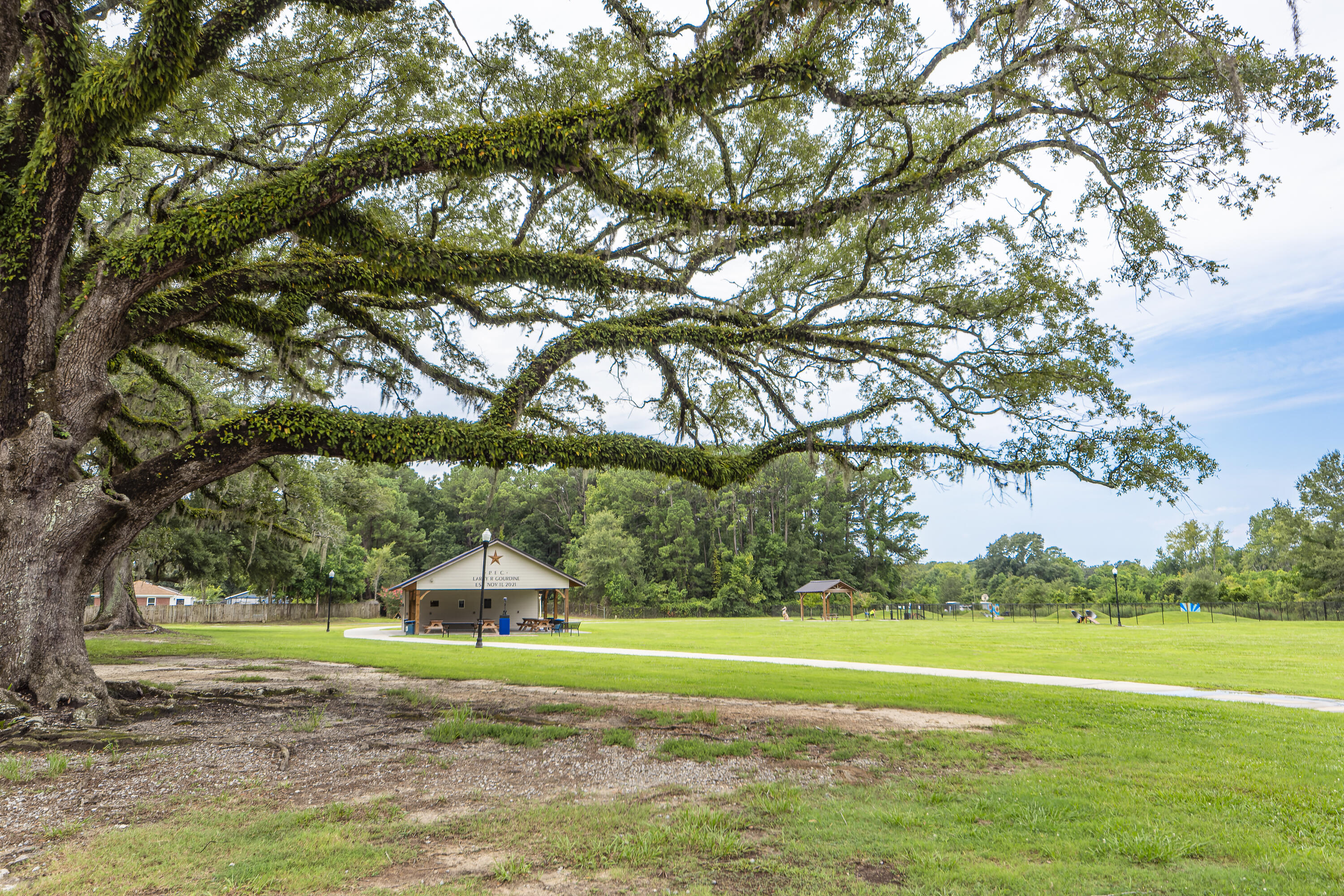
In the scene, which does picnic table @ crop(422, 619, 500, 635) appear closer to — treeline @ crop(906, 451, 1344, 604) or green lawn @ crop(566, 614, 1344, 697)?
green lawn @ crop(566, 614, 1344, 697)

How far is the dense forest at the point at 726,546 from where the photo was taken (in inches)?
1932

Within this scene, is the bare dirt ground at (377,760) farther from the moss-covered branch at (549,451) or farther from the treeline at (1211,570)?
the treeline at (1211,570)

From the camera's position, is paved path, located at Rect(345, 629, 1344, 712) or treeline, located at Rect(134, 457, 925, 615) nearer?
paved path, located at Rect(345, 629, 1344, 712)

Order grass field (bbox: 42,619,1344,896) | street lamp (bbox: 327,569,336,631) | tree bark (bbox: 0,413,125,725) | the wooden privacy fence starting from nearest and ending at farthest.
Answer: grass field (bbox: 42,619,1344,896) → tree bark (bbox: 0,413,125,725) → street lamp (bbox: 327,569,336,631) → the wooden privacy fence

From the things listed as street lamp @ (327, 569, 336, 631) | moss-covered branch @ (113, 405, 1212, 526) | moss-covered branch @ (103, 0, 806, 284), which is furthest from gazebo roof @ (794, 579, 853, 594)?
moss-covered branch @ (103, 0, 806, 284)

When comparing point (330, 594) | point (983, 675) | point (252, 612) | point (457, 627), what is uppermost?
point (330, 594)

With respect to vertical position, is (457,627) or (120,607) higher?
(120,607)

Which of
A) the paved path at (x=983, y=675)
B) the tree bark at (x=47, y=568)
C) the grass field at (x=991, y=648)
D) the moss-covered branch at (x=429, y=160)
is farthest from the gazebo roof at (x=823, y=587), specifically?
the tree bark at (x=47, y=568)

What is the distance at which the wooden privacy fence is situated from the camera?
39000 mm

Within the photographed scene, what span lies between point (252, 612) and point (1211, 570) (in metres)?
84.9

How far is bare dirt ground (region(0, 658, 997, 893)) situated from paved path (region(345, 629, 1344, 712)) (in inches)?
194

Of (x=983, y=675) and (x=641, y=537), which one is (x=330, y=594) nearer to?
(x=983, y=675)

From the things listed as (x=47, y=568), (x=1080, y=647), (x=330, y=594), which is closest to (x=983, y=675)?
(x=1080, y=647)

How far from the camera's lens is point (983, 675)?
13477mm
